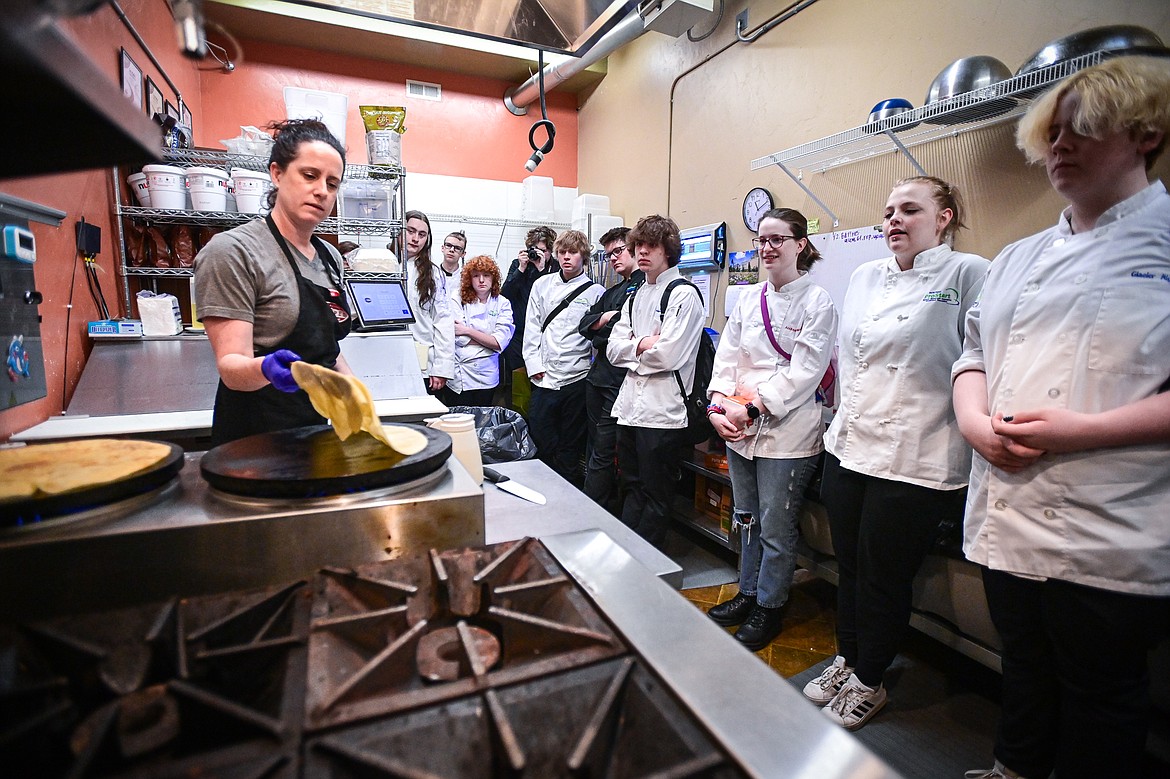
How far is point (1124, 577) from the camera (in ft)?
3.93

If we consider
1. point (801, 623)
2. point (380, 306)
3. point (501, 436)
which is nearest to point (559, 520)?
point (801, 623)

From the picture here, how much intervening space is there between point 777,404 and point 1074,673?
3.86 ft

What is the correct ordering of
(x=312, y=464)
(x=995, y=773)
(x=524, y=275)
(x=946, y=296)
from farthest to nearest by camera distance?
(x=524, y=275) → (x=946, y=296) → (x=995, y=773) → (x=312, y=464)

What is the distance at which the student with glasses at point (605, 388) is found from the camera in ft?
10.8

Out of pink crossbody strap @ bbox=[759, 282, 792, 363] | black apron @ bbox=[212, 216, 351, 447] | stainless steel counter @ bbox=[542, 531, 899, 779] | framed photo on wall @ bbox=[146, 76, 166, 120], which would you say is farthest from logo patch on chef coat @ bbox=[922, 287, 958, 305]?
framed photo on wall @ bbox=[146, 76, 166, 120]

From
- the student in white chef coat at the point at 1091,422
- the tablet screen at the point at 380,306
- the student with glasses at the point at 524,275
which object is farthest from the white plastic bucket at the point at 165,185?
the student in white chef coat at the point at 1091,422

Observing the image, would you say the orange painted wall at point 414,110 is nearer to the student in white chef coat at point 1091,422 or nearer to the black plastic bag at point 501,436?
the black plastic bag at point 501,436

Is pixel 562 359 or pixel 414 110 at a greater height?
pixel 414 110

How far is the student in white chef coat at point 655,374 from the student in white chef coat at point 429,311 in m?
1.36

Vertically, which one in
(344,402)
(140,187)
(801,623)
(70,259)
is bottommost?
(801,623)

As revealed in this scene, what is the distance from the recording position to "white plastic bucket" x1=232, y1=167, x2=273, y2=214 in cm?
285

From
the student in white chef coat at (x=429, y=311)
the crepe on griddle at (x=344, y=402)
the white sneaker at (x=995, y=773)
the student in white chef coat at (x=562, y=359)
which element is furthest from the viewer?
the student in white chef coat at (x=562, y=359)

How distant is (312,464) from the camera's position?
848mm

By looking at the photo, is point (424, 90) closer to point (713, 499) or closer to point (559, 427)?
point (559, 427)
